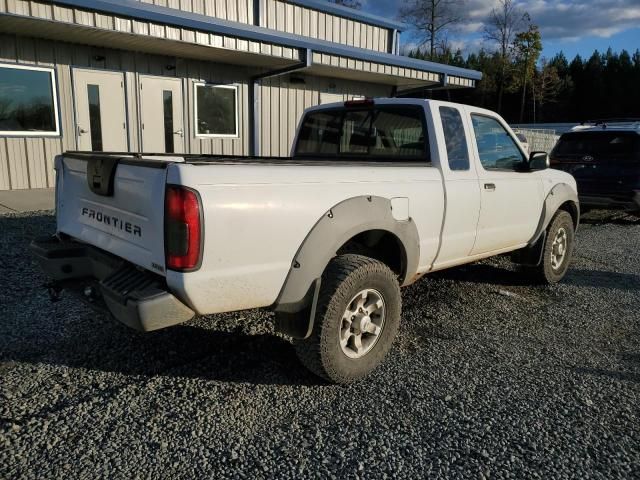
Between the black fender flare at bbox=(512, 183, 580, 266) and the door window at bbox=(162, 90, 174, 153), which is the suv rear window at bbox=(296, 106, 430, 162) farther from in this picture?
the door window at bbox=(162, 90, 174, 153)

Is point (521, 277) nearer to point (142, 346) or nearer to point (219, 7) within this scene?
point (142, 346)

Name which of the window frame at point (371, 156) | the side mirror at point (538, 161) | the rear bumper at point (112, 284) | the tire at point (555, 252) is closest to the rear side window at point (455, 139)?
the window frame at point (371, 156)

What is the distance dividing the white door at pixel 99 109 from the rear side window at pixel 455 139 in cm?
829

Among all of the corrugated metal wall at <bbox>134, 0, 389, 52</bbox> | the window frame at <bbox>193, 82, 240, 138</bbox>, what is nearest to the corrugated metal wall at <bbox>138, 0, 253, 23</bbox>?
the corrugated metal wall at <bbox>134, 0, 389, 52</bbox>

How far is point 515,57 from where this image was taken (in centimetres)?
4469

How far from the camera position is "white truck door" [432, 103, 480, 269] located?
387 cm

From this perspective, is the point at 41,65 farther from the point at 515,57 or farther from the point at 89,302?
the point at 515,57

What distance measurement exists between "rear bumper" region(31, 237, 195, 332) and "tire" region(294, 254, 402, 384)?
2.58ft

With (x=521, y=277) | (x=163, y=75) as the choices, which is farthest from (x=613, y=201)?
(x=163, y=75)

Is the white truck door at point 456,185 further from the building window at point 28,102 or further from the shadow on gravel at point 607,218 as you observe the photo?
the building window at point 28,102

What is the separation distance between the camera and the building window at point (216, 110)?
11.7 m

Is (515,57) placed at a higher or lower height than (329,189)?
higher

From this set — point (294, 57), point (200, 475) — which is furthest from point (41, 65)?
point (200, 475)

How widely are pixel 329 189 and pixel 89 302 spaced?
1.57 metres
